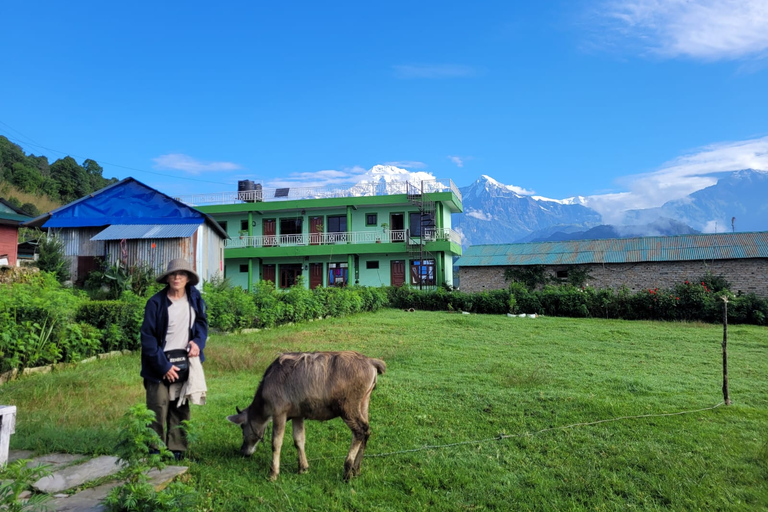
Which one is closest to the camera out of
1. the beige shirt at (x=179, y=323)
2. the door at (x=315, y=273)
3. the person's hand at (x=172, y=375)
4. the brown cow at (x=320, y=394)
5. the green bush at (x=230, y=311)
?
the brown cow at (x=320, y=394)

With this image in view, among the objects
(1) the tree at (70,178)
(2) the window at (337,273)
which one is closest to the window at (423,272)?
(2) the window at (337,273)

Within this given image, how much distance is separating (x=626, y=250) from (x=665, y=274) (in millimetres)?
2194

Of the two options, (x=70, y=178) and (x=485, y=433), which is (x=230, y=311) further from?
(x=70, y=178)

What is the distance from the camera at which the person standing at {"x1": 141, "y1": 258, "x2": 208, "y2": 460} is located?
4.13 m

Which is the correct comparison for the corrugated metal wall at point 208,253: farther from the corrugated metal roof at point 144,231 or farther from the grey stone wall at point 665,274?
the grey stone wall at point 665,274

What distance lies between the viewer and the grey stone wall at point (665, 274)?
21.8 meters

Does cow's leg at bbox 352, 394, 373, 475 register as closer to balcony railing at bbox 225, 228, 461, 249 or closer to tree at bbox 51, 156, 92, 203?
balcony railing at bbox 225, 228, 461, 249

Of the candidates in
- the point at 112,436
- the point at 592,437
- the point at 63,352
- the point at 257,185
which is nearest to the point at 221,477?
the point at 112,436

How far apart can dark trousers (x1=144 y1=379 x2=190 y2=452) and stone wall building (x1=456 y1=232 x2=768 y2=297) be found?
73.7ft

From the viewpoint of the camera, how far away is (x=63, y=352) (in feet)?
25.8

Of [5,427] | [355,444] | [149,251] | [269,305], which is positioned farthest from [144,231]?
[355,444]

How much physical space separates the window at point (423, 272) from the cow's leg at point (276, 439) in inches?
982

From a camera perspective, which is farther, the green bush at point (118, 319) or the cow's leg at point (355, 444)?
the green bush at point (118, 319)

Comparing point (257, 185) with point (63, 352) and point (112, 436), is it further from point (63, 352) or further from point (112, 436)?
point (112, 436)
